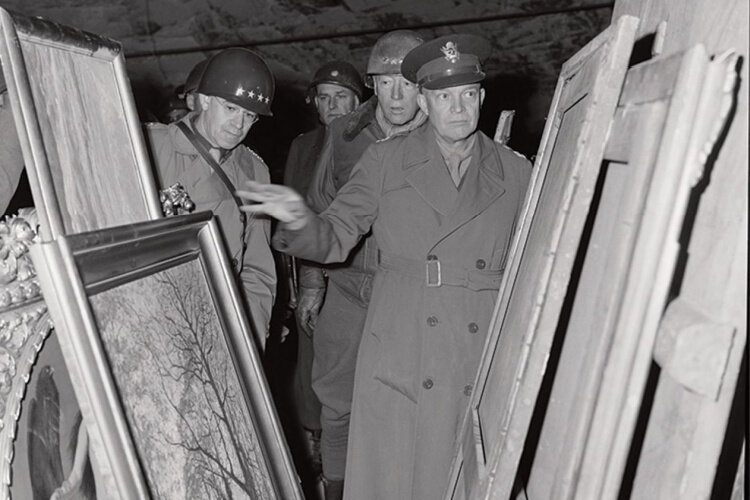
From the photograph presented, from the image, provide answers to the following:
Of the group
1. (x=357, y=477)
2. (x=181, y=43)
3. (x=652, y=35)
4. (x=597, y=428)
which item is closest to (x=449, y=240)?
(x=357, y=477)

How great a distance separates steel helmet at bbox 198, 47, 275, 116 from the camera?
274cm

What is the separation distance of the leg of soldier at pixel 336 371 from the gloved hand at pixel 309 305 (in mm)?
331

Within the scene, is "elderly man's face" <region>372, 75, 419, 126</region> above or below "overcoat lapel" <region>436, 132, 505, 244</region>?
above

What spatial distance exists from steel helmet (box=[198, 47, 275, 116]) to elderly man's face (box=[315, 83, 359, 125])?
1344 mm

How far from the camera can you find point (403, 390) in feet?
8.19

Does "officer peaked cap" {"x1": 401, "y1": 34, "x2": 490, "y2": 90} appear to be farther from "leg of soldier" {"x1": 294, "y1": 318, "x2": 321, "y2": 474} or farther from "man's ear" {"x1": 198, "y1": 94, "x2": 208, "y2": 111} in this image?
"leg of soldier" {"x1": 294, "y1": 318, "x2": 321, "y2": 474}

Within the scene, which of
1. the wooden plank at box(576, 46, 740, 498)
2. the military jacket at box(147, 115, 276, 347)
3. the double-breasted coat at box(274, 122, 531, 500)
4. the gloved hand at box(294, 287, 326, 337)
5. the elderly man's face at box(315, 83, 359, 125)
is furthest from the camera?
the elderly man's face at box(315, 83, 359, 125)

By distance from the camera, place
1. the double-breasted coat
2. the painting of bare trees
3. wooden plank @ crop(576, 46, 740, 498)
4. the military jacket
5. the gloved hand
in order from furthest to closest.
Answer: the gloved hand → the military jacket → the double-breasted coat → the painting of bare trees → wooden plank @ crop(576, 46, 740, 498)

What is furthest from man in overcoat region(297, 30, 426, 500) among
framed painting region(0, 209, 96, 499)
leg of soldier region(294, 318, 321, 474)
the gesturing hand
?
framed painting region(0, 209, 96, 499)

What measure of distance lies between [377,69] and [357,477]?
65.9 inches

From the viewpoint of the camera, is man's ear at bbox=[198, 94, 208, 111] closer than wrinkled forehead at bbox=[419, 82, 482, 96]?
No

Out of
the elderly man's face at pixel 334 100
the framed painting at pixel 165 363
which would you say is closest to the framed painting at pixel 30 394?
the framed painting at pixel 165 363

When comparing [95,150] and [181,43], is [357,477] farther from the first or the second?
[181,43]

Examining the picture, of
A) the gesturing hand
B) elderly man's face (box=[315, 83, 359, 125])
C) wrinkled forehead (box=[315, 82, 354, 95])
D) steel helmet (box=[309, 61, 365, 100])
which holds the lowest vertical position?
the gesturing hand
